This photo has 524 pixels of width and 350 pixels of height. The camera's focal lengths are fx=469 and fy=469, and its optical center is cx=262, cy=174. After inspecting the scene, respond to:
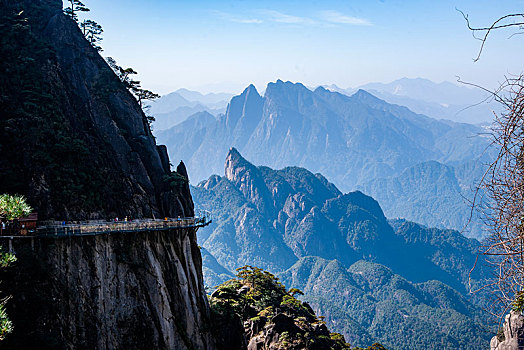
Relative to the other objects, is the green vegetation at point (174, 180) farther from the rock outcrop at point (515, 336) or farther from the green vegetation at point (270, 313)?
the rock outcrop at point (515, 336)

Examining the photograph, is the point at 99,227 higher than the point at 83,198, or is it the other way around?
the point at 83,198

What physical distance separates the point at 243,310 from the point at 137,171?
24458mm

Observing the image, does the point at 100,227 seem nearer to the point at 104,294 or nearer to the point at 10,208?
the point at 104,294

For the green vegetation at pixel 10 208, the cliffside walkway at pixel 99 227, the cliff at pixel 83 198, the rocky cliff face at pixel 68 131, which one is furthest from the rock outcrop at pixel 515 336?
the rocky cliff face at pixel 68 131

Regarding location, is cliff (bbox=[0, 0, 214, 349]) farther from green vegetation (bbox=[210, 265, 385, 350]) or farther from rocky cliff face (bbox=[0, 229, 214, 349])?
green vegetation (bbox=[210, 265, 385, 350])

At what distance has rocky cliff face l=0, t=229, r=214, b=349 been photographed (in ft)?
99.8

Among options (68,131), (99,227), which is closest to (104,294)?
(99,227)

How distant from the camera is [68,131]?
140 feet

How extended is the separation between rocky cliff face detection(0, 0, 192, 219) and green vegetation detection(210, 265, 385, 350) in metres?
Answer: 14.5

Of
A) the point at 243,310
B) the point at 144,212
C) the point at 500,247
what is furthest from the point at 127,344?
the point at 500,247

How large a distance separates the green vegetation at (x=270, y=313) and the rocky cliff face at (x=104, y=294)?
363 inches

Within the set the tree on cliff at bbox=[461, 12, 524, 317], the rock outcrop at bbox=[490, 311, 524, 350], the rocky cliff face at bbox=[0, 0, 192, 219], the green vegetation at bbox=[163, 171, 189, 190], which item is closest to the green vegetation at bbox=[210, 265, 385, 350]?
the green vegetation at bbox=[163, 171, 189, 190]

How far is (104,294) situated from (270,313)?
28.9 metres

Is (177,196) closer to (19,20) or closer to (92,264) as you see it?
(92,264)
